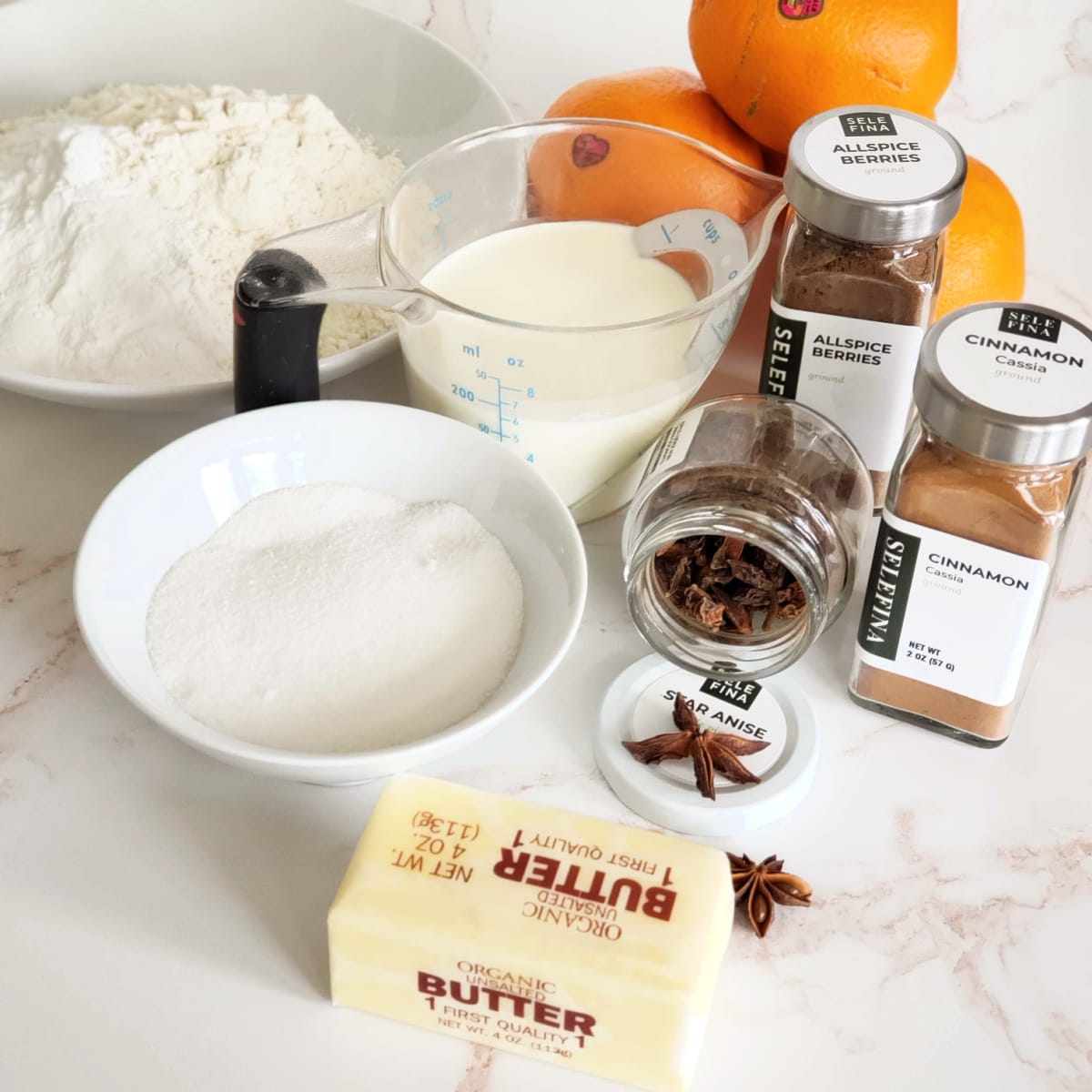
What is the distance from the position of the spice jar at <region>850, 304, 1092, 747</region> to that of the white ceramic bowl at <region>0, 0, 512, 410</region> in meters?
0.60

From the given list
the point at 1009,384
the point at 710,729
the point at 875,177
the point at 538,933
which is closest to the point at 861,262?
the point at 875,177

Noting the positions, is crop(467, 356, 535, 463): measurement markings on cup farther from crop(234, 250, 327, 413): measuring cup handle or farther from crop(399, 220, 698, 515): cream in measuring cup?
crop(234, 250, 327, 413): measuring cup handle

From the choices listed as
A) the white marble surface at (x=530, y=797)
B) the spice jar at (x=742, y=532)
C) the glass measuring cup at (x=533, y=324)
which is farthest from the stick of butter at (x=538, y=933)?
the glass measuring cup at (x=533, y=324)

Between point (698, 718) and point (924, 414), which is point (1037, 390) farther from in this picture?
point (698, 718)

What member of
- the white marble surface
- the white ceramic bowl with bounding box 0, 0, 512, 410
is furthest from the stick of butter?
the white ceramic bowl with bounding box 0, 0, 512, 410

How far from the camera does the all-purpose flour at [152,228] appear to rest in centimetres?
93

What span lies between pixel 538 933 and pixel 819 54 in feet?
2.05

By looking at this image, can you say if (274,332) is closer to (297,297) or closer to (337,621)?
(297,297)

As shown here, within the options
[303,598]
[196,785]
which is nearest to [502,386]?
[303,598]

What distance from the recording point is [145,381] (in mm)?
914

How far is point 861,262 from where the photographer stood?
795 mm

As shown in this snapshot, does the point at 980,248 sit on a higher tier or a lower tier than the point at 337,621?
higher

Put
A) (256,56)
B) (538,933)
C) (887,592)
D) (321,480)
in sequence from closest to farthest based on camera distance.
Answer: (538,933)
(887,592)
(321,480)
(256,56)

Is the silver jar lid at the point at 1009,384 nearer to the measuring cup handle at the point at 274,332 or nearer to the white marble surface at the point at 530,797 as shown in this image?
the white marble surface at the point at 530,797
